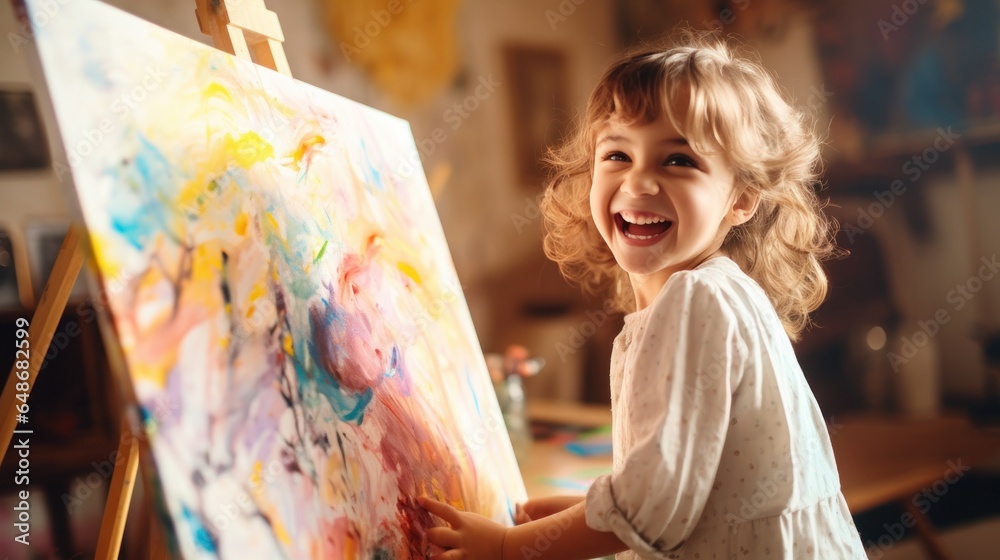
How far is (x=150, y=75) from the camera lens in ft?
2.58

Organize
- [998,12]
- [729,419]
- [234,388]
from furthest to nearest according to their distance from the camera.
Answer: [998,12] < [729,419] < [234,388]

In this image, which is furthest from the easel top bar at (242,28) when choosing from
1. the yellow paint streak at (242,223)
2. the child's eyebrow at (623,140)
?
the child's eyebrow at (623,140)

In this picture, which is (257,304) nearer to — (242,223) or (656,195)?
(242,223)

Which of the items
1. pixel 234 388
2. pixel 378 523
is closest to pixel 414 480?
pixel 378 523

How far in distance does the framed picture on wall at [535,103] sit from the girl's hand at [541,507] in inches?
87.1

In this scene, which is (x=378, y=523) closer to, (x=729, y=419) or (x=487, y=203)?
(x=729, y=419)

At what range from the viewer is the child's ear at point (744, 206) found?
3.46 feet

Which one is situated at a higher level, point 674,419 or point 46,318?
point 46,318

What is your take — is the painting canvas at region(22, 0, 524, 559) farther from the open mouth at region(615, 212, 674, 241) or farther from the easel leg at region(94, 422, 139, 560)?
the open mouth at region(615, 212, 674, 241)

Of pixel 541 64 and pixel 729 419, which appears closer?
pixel 729 419

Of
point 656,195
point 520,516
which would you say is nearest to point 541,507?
point 520,516

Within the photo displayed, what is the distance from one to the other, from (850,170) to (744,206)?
5.62 feet

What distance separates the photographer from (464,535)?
931mm

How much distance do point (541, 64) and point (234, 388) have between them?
111 inches
